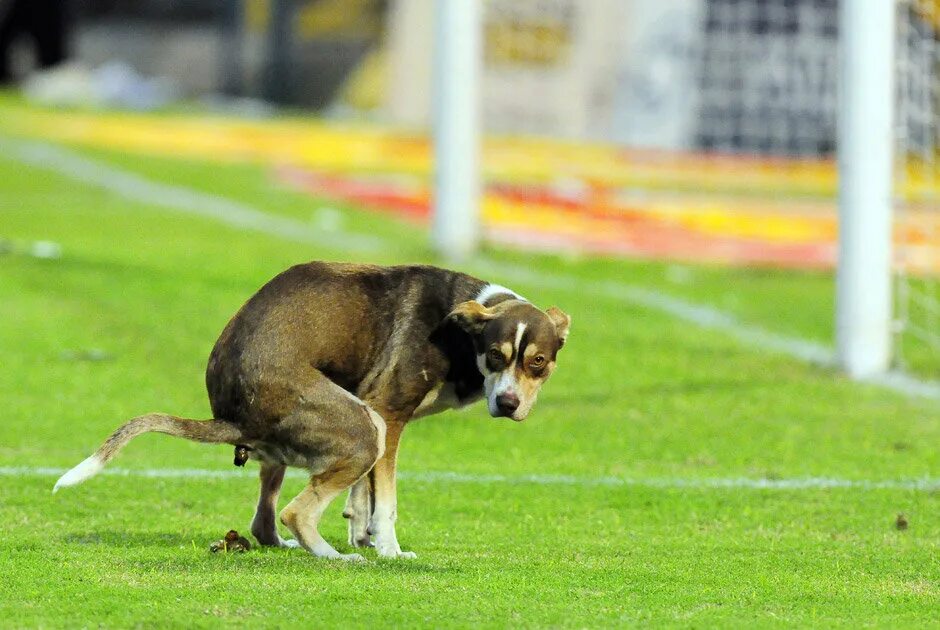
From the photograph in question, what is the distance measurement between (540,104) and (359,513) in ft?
94.1

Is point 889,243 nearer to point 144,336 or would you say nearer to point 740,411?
point 740,411

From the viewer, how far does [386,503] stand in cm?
754

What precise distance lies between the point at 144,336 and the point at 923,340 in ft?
19.7

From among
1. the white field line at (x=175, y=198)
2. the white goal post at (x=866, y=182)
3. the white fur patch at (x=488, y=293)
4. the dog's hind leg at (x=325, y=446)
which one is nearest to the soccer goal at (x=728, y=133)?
the white goal post at (x=866, y=182)

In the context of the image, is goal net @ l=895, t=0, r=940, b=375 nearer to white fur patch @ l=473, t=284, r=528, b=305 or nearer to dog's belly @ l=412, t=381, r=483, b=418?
white fur patch @ l=473, t=284, r=528, b=305

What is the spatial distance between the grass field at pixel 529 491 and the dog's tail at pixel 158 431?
38 centimetres

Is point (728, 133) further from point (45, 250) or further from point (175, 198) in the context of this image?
point (45, 250)

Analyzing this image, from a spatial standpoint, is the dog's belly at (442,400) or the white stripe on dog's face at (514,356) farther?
the dog's belly at (442,400)

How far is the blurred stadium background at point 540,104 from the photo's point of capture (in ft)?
79.7

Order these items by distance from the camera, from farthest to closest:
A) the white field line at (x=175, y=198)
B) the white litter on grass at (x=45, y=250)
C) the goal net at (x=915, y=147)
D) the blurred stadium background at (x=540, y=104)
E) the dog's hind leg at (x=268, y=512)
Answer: the blurred stadium background at (x=540, y=104)
the white field line at (x=175, y=198)
the white litter on grass at (x=45, y=250)
the goal net at (x=915, y=147)
the dog's hind leg at (x=268, y=512)

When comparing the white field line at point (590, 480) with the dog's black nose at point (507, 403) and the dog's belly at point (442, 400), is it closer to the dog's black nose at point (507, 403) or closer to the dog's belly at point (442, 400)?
the dog's belly at point (442, 400)

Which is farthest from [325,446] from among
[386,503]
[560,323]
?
[560,323]

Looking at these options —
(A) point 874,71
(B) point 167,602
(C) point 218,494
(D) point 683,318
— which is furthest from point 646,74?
(B) point 167,602

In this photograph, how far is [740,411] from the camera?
11734 millimetres
